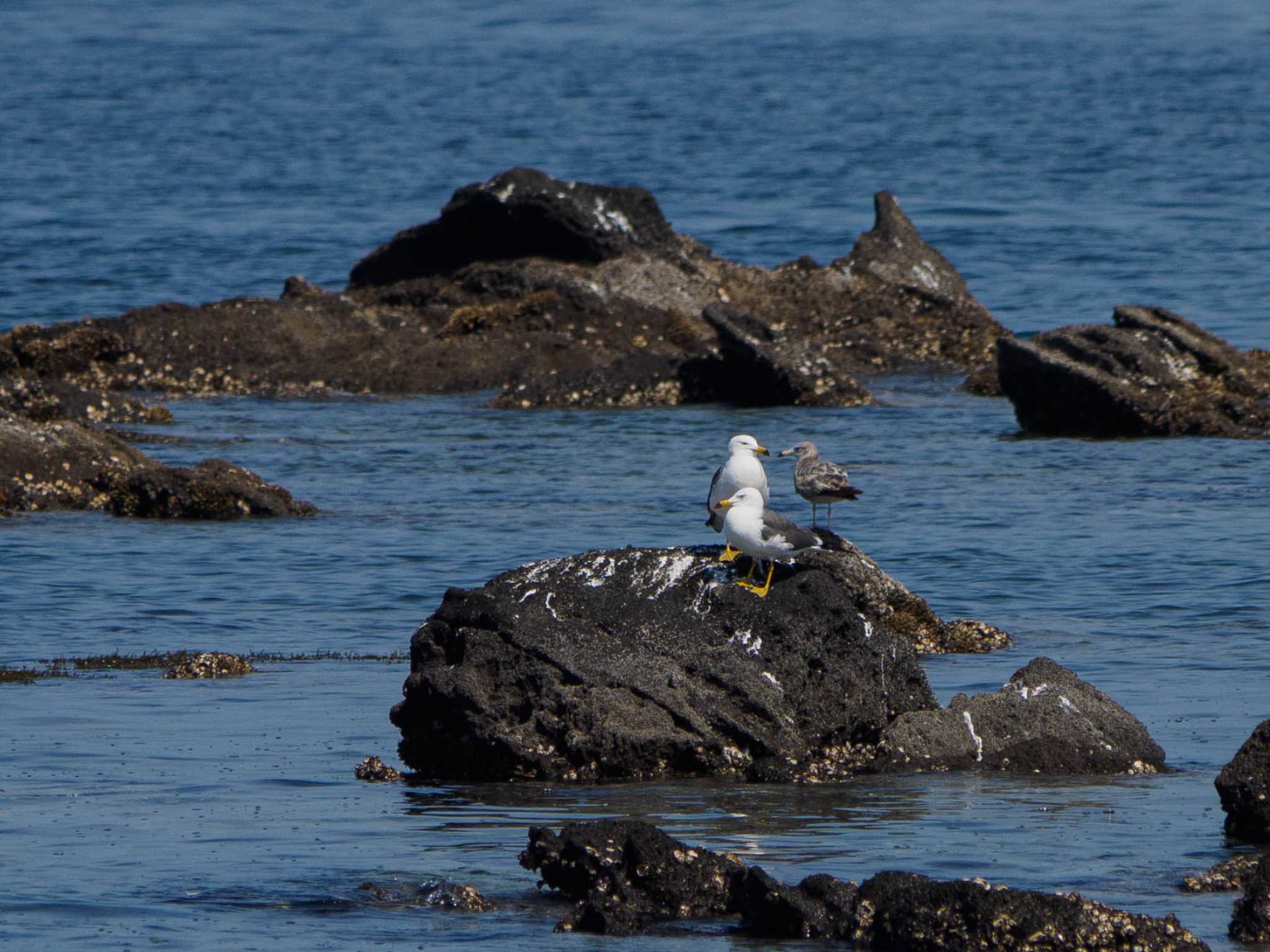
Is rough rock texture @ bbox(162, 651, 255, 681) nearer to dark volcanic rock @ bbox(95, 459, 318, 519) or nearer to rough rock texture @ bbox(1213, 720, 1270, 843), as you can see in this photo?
rough rock texture @ bbox(1213, 720, 1270, 843)

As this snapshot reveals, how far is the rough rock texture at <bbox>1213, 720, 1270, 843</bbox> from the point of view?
1080 centimetres

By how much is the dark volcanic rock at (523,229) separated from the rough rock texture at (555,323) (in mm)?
35

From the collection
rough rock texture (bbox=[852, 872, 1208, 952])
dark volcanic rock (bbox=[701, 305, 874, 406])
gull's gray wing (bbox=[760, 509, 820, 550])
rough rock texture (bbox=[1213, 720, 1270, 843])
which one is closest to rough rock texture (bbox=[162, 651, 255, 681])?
gull's gray wing (bbox=[760, 509, 820, 550])

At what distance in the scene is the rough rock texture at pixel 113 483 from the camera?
2331 cm

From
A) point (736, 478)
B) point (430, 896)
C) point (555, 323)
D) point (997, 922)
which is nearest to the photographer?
point (997, 922)

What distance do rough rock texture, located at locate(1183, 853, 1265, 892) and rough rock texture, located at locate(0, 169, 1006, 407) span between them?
74.1ft

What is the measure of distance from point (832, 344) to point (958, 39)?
11075cm

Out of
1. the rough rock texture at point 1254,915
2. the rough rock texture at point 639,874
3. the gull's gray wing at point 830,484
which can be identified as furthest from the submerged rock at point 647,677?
the gull's gray wing at point 830,484

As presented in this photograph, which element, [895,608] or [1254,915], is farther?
[895,608]

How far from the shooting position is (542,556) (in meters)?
21.0

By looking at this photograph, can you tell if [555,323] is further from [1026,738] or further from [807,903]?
[807,903]

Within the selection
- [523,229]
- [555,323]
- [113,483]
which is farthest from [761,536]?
[523,229]

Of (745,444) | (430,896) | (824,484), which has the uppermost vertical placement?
(745,444)

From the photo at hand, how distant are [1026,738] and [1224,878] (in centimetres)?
286
